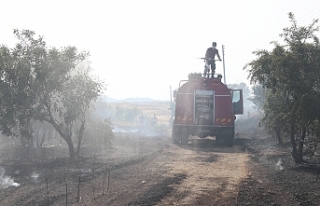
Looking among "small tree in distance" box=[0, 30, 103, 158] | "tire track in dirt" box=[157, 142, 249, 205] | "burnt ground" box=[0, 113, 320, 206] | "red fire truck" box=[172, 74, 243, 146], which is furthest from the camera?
"red fire truck" box=[172, 74, 243, 146]

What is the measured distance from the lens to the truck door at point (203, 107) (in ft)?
81.9

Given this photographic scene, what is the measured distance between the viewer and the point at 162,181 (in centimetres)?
1265

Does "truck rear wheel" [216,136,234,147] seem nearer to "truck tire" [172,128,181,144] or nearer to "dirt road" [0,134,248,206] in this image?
"truck tire" [172,128,181,144]

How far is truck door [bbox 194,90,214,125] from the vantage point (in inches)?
982

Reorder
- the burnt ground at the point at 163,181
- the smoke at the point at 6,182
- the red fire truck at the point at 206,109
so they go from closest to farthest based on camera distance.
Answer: the burnt ground at the point at 163,181 < the smoke at the point at 6,182 < the red fire truck at the point at 206,109

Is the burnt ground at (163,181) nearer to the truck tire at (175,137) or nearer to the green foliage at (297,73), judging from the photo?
the green foliage at (297,73)

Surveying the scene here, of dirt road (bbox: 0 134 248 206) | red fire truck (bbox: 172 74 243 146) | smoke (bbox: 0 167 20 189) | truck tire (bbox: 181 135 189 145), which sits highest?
red fire truck (bbox: 172 74 243 146)

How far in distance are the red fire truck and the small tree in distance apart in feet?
25.3

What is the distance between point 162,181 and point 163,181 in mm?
33

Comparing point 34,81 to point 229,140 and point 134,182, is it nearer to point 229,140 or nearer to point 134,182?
point 134,182

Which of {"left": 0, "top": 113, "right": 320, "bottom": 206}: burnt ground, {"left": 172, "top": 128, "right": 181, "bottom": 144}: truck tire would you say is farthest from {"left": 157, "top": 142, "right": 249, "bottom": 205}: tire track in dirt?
{"left": 172, "top": 128, "right": 181, "bottom": 144}: truck tire

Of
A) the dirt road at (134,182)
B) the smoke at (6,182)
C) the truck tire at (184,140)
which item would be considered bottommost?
the smoke at (6,182)

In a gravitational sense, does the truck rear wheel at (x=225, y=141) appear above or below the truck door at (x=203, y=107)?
below

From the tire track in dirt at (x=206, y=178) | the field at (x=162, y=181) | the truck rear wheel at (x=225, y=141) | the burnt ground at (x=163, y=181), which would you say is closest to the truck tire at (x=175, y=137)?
the truck rear wheel at (x=225, y=141)
